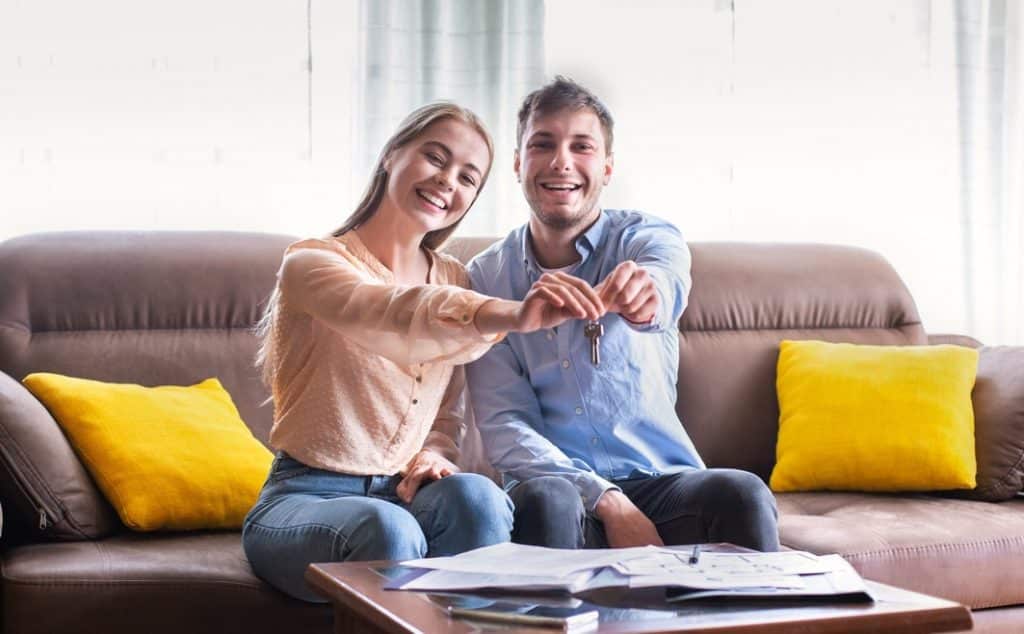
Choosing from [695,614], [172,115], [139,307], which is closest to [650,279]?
[695,614]

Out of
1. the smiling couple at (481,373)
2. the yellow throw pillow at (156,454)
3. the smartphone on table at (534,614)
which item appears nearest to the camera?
the smartphone on table at (534,614)

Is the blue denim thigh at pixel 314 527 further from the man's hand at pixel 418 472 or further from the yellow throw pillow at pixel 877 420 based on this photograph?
the yellow throw pillow at pixel 877 420

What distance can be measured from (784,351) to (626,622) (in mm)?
1781

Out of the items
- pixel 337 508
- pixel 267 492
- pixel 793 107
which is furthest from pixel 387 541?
pixel 793 107

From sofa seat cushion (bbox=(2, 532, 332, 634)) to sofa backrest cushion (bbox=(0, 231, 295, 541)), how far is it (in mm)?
612

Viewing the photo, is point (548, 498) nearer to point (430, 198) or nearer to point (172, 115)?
point (430, 198)

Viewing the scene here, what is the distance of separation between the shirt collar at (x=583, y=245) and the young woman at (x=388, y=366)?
0.14 m

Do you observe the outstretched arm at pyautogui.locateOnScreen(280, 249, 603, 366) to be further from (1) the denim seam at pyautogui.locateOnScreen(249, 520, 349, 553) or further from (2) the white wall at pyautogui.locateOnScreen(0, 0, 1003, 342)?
(2) the white wall at pyautogui.locateOnScreen(0, 0, 1003, 342)

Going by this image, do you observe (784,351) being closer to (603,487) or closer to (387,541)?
(603,487)

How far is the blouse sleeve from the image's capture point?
1.81 meters

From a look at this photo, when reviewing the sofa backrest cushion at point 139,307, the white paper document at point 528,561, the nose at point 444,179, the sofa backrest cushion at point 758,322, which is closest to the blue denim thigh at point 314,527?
the white paper document at point 528,561

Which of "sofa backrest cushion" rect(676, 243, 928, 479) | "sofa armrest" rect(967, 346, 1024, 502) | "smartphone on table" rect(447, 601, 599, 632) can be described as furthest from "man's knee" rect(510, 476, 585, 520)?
"sofa armrest" rect(967, 346, 1024, 502)

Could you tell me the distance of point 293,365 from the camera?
6.91ft

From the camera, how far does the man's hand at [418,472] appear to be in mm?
2045
